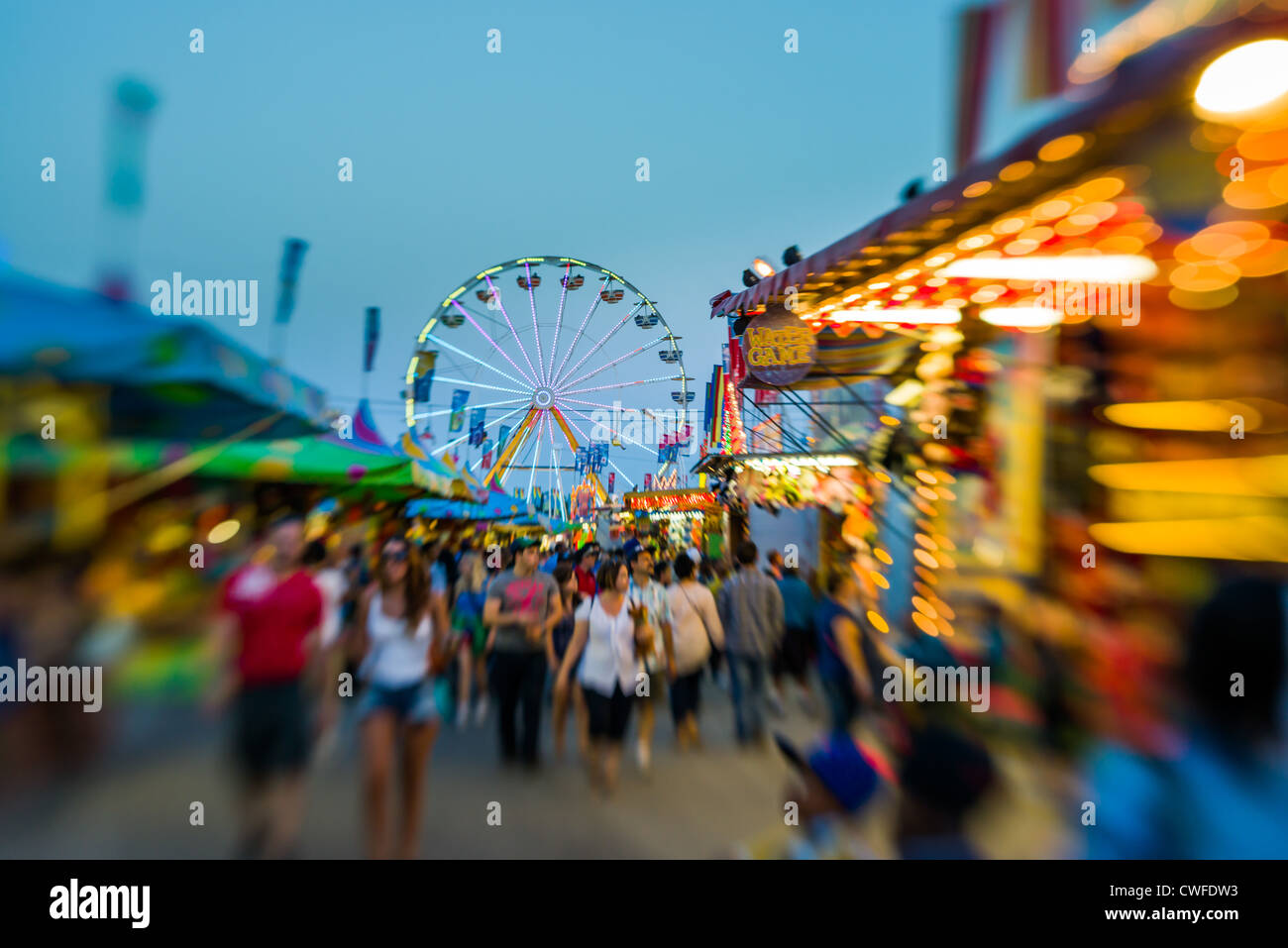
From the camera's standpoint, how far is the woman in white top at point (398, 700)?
2.55 meters

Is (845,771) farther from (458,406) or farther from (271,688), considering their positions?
(458,406)

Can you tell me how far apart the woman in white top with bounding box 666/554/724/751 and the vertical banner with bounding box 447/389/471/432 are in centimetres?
1720

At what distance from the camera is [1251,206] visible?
261cm

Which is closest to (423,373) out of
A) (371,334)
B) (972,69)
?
(371,334)

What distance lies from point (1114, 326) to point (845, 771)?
3876 mm

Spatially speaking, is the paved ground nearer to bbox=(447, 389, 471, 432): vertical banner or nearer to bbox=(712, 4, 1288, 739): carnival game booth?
bbox=(712, 4, 1288, 739): carnival game booth

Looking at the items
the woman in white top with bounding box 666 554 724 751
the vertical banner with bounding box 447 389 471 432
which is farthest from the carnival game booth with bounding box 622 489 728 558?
the woman in white top with bounding box 666 554 724 751

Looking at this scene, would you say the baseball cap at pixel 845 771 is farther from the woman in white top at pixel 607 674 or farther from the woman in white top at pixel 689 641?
the woman in white top at pixel 689 641

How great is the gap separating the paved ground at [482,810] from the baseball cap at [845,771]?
2.28ft

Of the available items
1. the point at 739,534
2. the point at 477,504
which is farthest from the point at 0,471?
the point at 739,534

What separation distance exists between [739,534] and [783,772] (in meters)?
9.09

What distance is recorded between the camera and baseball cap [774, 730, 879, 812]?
1.76 m

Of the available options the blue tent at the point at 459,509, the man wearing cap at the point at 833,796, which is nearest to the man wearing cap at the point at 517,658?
the man wearing cap at the point at 833,796
